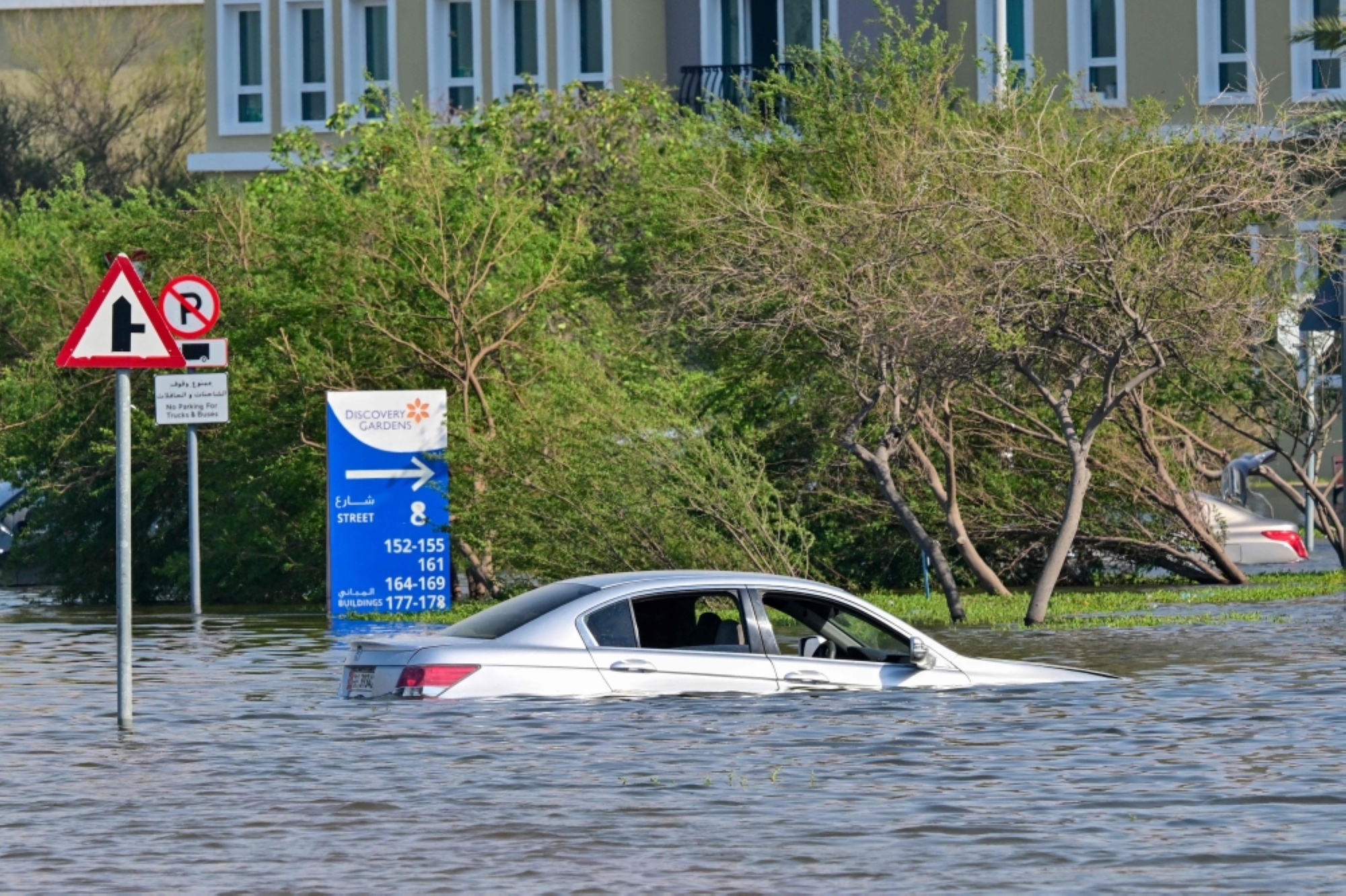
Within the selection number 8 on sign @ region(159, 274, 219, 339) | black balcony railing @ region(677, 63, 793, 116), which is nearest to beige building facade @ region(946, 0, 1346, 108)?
black balcony railing @ region(677, 63, 793, 116)

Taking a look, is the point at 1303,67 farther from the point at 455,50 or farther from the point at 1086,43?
the point at 455,50

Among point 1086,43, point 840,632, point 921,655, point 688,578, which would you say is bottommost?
point 921,655

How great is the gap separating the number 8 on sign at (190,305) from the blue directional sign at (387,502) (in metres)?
1.54

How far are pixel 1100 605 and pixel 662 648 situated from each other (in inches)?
454

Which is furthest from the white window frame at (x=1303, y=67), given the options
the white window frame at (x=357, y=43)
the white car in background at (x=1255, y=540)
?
the white window frame at (x=357, y=43)

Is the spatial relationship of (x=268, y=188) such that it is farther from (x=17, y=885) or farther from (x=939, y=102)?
(x=17, y=885)

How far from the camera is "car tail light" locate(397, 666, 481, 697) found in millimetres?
14219

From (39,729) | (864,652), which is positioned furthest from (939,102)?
(39,729)

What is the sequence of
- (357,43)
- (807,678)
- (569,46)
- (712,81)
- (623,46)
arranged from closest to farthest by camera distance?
(807,678) < (712,81) < (623,46) < (569,46) < (357,43)

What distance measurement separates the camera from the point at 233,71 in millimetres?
53688

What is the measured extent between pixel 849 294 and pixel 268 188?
49.8ft

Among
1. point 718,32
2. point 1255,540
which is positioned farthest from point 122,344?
point 718,32

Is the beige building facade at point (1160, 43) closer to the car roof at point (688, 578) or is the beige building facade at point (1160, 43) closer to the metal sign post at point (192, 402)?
the metal sign post at point (192, 402)

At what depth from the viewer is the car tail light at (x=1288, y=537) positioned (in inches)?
1180
